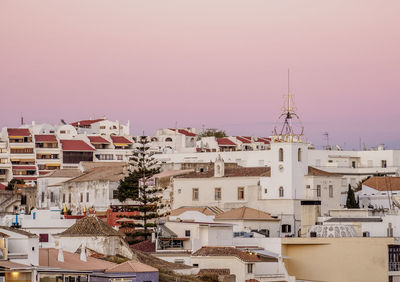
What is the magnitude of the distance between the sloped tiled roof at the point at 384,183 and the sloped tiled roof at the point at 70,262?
1607 inches

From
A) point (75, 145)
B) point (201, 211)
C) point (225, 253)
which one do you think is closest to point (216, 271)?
point (225, 253)

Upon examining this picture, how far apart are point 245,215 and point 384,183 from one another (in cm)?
1701

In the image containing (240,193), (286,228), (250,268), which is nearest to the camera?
(250,268)

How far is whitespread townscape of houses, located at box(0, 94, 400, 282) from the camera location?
42.7m

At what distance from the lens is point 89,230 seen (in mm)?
45375

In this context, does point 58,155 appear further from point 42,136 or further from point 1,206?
point 1,206

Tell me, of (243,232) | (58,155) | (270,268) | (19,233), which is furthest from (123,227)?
(58,155)

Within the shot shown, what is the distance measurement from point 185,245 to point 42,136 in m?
62.4

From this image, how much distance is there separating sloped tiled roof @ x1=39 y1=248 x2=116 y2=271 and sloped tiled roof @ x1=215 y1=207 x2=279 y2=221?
82.3ft

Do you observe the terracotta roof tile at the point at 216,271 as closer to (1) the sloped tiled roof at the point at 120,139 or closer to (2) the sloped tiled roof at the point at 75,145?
(2) the sloped tiled roof at the point at 75,145

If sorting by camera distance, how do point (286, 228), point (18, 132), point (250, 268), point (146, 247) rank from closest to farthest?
point (250, 268) → point (146, 247) → point (286, 228) → point (18, 132)

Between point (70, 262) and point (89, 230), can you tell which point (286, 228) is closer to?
point (89, 230)

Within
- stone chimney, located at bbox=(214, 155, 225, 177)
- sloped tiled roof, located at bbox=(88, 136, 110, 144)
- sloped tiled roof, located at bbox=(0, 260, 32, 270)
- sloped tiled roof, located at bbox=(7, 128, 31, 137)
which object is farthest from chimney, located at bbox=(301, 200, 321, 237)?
sloped tiled roof, located at bbox=(7, 128, 31, 137)

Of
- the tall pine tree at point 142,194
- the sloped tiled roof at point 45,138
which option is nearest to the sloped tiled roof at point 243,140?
the sloped tiled roof at point 45,138
